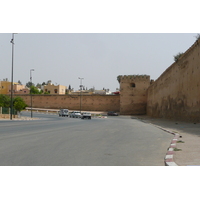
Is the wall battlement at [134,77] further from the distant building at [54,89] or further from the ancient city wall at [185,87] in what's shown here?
the distant building at [54,89]

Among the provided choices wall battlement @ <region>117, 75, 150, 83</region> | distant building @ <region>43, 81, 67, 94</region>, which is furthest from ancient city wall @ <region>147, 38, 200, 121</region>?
distant building @ <region>43, 81, 67, 94</region>

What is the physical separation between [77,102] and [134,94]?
15.1 metres

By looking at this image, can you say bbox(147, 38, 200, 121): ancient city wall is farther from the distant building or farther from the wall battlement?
the distant building

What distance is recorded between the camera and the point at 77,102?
74375mm

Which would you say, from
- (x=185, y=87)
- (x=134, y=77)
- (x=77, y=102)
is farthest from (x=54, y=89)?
(x=185, y=87)

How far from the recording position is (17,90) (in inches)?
4759

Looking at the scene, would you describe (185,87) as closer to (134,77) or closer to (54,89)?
(134,77)

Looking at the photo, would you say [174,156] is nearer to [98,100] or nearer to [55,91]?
[98,100]

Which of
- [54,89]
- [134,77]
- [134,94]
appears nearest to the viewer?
[134,94]

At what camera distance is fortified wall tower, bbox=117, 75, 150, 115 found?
68.5 meters

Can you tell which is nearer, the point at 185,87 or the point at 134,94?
the point at 185,87

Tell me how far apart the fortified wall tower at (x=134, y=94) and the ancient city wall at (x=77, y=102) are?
3.52 m

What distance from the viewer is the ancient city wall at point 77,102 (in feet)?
237

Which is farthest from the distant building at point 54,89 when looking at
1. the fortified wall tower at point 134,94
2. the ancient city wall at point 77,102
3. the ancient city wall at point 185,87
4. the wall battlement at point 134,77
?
the ancient city wall at point 185,87
